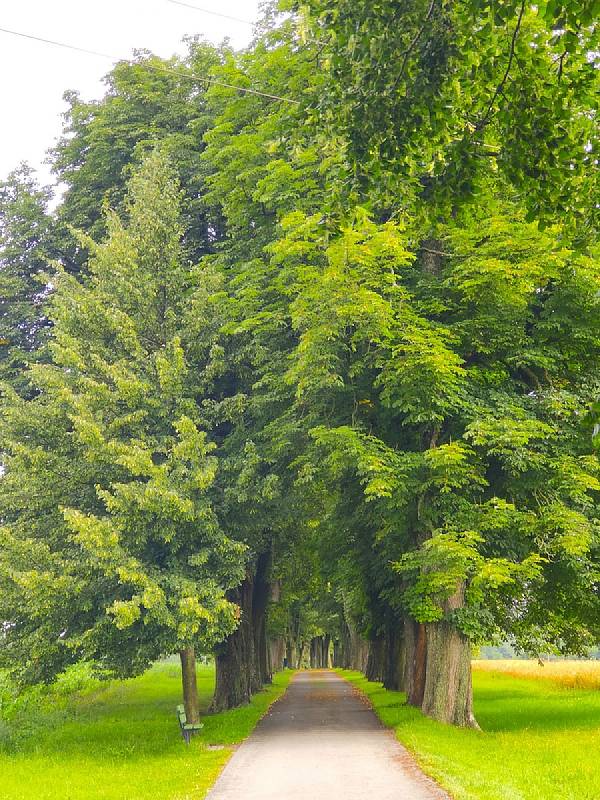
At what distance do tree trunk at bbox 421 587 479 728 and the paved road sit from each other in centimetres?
123

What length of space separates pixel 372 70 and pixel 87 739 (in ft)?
49.6

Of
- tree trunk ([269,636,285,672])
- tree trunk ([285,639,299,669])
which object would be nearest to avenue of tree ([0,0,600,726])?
tree trunk ([269,636,285,672])

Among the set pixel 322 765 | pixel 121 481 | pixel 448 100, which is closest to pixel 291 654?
pixel 121 481

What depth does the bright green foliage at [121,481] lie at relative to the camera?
47.9ft

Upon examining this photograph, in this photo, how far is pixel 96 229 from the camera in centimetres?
2327

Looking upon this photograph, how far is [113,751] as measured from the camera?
14516 millimetres

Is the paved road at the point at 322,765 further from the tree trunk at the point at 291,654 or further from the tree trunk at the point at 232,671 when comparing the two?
the tree trunk at the point at 291,654

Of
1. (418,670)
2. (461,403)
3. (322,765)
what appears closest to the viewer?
(322,765)

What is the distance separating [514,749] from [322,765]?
3.24 metres

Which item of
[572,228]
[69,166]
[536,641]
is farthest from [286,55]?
[536,641]

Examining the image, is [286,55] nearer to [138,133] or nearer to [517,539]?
[138,133]

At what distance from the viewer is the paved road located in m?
9.62

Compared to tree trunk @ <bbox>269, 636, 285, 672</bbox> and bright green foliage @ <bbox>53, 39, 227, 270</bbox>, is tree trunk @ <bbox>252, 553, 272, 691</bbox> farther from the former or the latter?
tree trunk @ <bbox>269, 636, 285, 672</bbox>

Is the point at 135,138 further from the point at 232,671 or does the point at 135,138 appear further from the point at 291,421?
the point at 232,671
